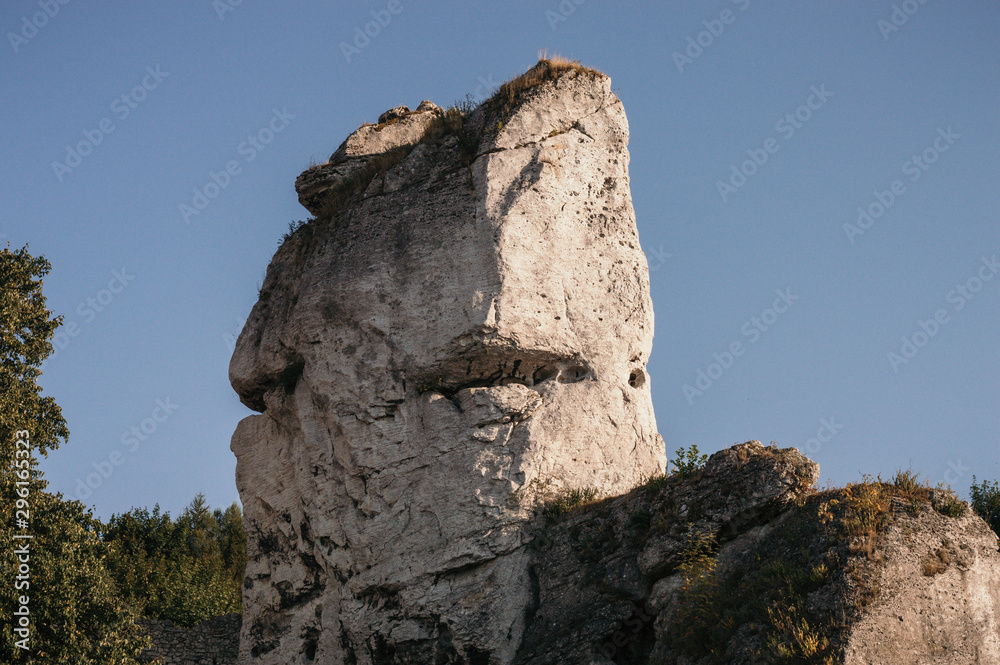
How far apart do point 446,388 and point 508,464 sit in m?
1.91

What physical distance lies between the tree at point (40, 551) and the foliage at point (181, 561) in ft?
22.8

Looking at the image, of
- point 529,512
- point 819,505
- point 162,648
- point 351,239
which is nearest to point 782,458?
point 819,505

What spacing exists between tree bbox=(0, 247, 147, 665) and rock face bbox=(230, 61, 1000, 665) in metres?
3.36

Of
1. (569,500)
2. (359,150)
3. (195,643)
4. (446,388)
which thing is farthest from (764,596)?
(359,150)

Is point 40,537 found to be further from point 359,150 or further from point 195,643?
point 359,150

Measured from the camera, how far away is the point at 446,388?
59.7 feet

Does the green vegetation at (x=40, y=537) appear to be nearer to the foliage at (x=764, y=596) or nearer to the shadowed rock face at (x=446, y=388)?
the shadowed rock face at (x=446, y=388)

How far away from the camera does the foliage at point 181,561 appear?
996 inches

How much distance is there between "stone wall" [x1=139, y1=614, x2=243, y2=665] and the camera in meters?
20.0

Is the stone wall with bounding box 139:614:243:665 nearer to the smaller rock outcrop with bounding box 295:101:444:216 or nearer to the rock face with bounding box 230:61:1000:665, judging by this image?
the rock face with bounding box 230:61:1000:665

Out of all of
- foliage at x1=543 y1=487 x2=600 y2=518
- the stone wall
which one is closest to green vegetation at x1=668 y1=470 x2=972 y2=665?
foliage at x1=543 y1=487 x2=600 y2=518

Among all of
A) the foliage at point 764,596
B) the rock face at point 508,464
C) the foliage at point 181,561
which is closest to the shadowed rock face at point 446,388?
the rock face at point 508,464

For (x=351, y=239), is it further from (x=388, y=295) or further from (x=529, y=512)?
(x=529, y=512)

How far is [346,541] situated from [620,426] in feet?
16.9
